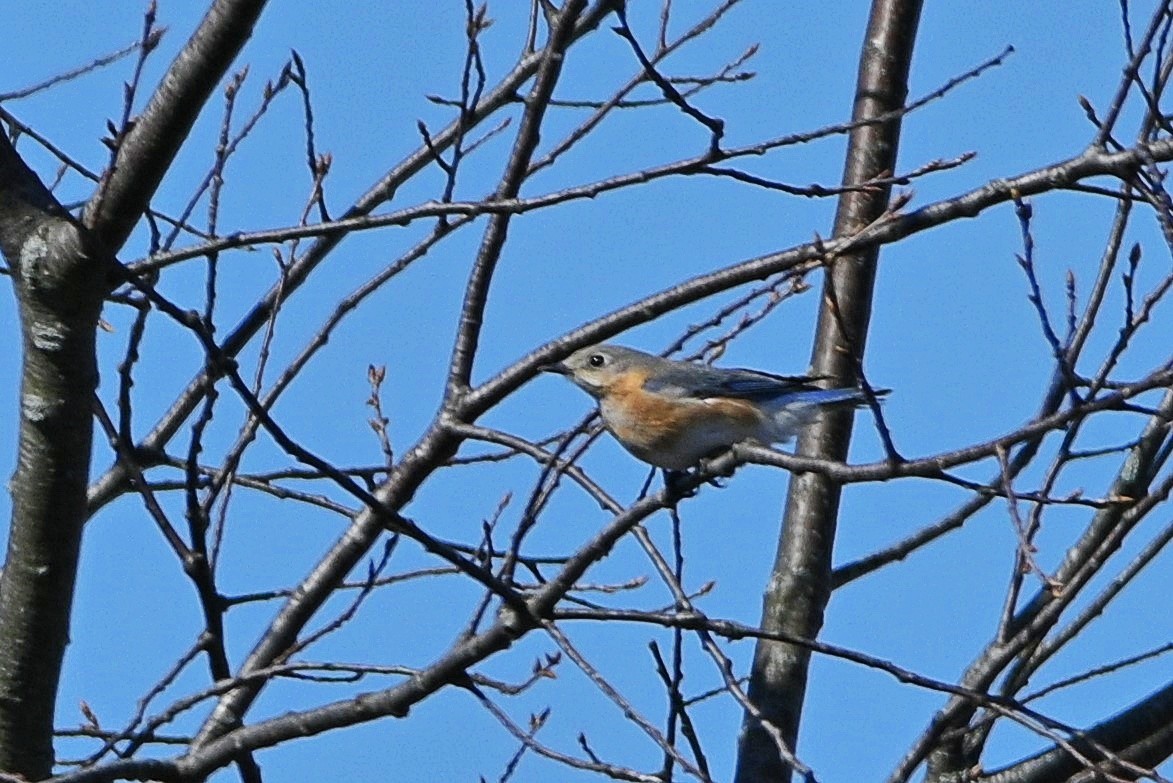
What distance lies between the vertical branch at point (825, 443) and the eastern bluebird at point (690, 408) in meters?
0.15

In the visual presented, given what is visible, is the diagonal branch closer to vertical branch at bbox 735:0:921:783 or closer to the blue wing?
vertical branch at bbox 735:0:921:783

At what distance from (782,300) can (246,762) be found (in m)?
1.93

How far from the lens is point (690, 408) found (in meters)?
5.85

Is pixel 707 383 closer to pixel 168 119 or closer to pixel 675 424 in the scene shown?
pixel 675 424

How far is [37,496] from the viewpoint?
345 centimetres

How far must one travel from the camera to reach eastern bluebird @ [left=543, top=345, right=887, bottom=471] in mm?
5730

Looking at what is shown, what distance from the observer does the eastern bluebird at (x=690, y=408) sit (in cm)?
573

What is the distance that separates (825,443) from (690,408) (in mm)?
516

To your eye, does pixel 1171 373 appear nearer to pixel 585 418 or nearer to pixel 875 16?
pixel 585 418

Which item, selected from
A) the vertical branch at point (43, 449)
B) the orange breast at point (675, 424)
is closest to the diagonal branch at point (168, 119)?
the vertical branch at point (43, 449)

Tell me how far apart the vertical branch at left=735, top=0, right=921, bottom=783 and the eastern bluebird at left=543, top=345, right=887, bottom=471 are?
147 millimetres

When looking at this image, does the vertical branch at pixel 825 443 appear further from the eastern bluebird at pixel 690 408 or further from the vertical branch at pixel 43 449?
the vertical branch at pixel 43 449

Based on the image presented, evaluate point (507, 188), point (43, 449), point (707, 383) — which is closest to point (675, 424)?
point (707, 383)

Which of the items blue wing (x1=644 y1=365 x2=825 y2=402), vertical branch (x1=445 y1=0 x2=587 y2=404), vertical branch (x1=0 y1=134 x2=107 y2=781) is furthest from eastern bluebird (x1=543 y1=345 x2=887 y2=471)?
vertical branch (x1=0 y1=134 x2=107 y2=781)
